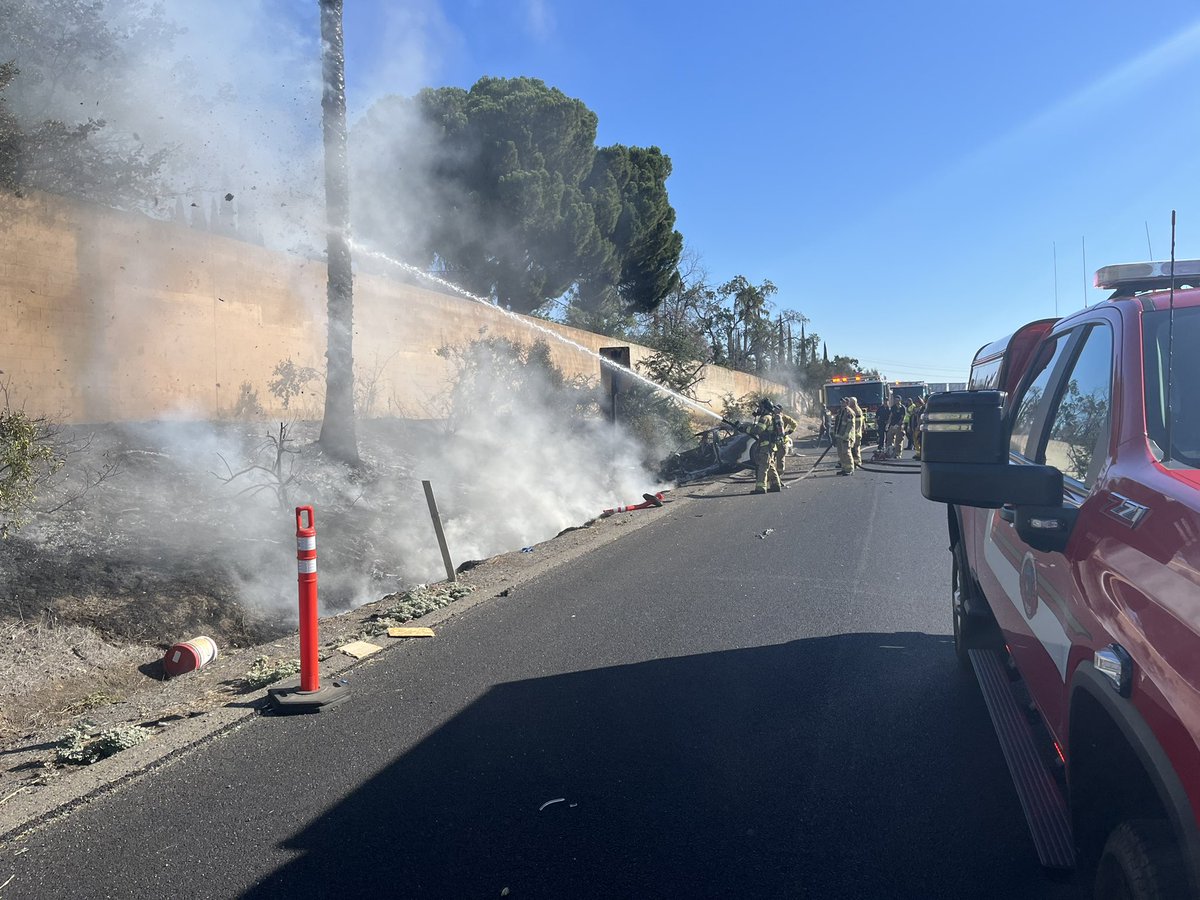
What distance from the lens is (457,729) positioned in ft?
13.8

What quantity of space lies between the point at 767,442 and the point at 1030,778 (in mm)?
11693

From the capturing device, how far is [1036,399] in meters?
3.35

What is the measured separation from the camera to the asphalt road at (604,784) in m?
2.89

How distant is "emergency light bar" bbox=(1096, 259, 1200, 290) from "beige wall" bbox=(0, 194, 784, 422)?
1090 centimetres

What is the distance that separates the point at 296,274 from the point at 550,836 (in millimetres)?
12923

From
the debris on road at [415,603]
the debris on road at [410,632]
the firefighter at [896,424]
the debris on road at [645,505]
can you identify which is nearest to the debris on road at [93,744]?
the debris on road at [410,632]

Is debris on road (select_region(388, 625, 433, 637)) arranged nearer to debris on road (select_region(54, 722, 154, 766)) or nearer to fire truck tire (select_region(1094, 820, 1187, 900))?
debris on road (select_region(54, 722, 154, 766))

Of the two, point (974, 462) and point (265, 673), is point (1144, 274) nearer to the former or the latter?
point (974, 462)

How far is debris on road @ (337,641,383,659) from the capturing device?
223 inches

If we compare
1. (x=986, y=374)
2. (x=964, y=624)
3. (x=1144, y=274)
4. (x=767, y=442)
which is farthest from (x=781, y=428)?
(x=1144, y=274)

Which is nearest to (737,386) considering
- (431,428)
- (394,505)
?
(431,428)

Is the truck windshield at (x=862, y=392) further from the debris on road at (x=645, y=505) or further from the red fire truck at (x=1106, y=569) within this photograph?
the red fire truck at (x=1106, y=569)

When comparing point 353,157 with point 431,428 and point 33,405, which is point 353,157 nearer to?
point 431,428

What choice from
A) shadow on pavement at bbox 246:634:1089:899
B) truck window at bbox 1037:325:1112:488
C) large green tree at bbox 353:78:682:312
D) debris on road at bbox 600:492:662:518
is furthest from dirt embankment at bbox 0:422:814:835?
large green tree at bbox 353:78:682:312
